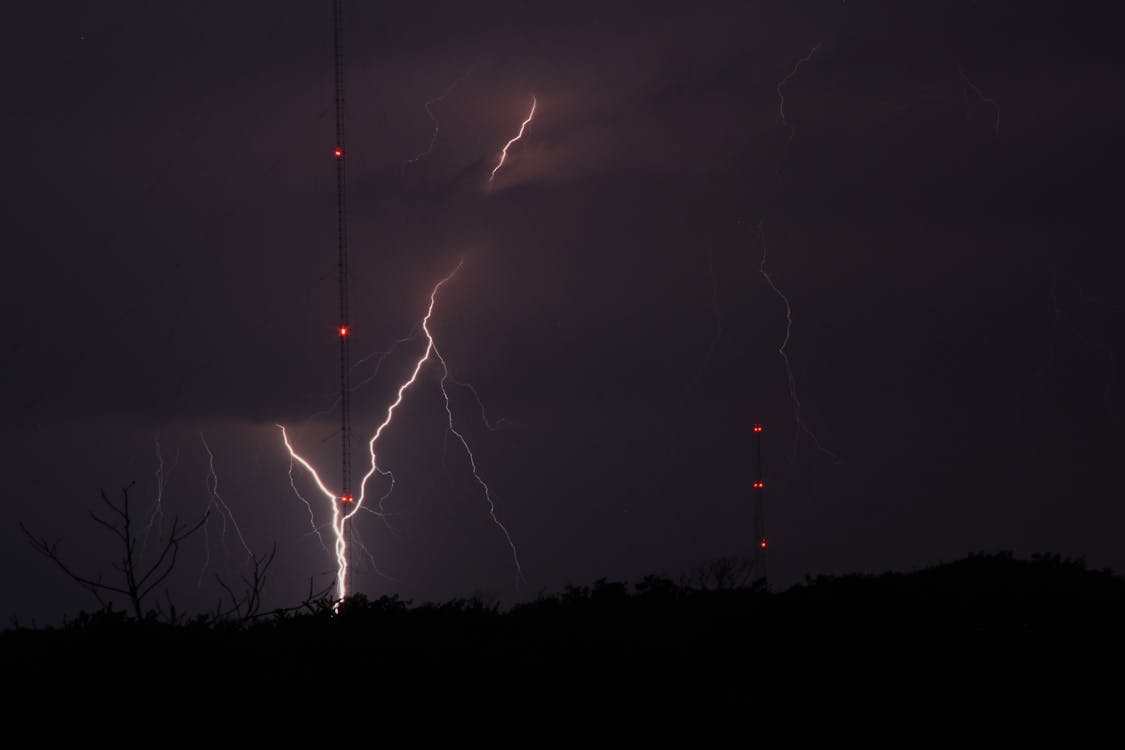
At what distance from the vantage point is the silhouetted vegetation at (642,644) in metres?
6.16

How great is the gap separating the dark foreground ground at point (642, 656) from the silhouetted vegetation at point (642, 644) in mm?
14

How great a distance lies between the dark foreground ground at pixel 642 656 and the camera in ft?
19.6

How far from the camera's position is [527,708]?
5.96 metres

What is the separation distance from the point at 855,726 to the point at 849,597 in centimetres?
207

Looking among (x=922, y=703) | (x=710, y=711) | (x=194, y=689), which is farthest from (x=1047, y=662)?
(x=194, y=689)

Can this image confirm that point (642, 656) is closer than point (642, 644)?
Yes

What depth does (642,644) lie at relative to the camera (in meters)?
7.10

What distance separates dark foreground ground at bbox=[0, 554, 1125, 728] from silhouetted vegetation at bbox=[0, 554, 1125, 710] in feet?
0.05

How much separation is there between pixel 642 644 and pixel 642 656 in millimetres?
356

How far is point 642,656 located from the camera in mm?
6746

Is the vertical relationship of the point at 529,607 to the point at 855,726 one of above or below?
above

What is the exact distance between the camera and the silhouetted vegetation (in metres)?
6.16

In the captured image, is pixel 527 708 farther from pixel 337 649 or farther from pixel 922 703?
pixel 922 703

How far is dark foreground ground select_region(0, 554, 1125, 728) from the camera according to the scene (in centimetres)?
599
